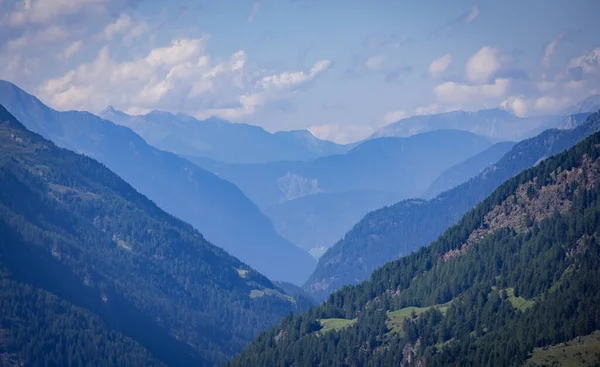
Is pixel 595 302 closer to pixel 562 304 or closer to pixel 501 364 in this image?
pixel 562 304

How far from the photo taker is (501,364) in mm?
171500

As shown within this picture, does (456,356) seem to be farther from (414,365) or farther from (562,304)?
(562,304)

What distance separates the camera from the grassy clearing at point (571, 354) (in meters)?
157

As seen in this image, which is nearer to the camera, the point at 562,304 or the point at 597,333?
the point at 597,333

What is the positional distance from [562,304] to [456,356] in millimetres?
27202

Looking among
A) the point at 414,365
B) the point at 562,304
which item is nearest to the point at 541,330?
the point at 562,304

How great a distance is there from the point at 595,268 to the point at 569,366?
143 ft

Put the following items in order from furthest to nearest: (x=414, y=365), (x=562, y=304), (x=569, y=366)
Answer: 1. (x=414, y=365)
2. (x=562, y=304)
3. (x=569, y=366)

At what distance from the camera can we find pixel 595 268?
194 m

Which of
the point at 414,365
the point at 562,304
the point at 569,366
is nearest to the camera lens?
the point at 569,366

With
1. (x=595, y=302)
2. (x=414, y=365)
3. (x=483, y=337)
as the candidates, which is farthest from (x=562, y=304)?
(x=414, y=365)

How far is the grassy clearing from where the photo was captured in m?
157

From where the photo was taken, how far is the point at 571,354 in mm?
161875

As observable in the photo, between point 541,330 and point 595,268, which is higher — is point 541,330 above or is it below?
below
